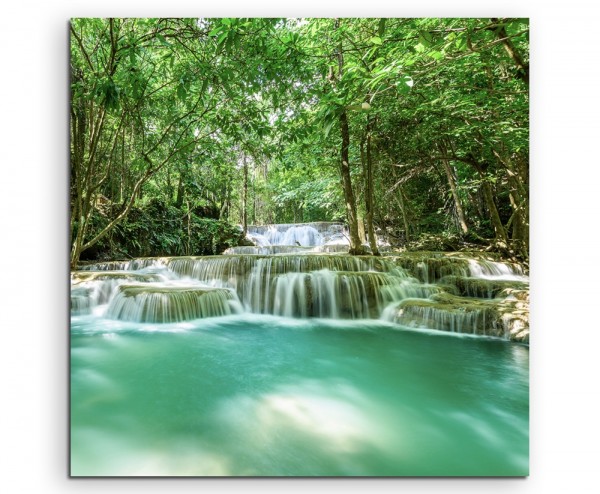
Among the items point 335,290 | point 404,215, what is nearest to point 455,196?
point 404,215

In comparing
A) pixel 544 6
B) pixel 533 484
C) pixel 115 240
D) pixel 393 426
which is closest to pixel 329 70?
pixel 544 6

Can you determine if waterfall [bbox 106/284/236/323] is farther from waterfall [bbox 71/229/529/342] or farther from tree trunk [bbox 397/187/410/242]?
tree trunk [bbox 397/187/410/242]

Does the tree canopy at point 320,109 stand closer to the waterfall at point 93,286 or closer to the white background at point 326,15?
the white background at point 326,15

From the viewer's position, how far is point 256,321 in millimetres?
3326

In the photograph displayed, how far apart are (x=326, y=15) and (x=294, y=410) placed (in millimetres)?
2404

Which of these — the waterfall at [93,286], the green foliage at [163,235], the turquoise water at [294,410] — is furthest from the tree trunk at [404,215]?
the green foliage at [163,235]

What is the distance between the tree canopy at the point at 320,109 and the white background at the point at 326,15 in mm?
111

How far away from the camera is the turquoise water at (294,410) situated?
152cm

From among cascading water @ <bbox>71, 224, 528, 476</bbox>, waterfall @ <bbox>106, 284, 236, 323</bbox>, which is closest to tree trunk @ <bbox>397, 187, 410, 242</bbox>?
cascading water @ <bbox>71, 224, 528, 476</bbox>

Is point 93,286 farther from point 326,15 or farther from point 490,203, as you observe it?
point 490,203

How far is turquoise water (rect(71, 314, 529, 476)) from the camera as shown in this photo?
4.99 feet

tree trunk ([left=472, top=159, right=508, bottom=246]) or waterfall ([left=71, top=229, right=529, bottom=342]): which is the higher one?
tree trunk ([left=472, top=159, right=508, bottom=246])

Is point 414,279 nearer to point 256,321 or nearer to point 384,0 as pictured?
point 256,321

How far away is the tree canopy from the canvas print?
22mm
